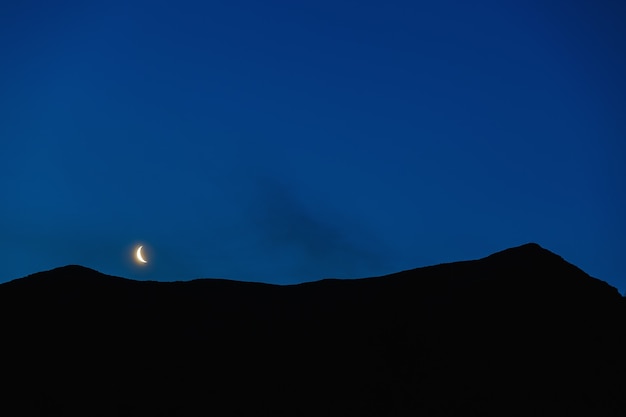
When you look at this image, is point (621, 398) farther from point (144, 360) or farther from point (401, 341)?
point (144, 360)

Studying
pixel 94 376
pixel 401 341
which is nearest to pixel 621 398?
pixel 401 341

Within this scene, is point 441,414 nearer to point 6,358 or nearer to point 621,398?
point 621,398

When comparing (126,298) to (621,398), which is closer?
(621,398)

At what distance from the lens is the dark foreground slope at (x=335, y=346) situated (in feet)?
47.3

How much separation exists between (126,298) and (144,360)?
360cm

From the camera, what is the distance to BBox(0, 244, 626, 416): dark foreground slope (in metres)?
14.4

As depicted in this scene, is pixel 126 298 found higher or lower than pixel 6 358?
higher

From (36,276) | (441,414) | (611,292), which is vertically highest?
(36,276)

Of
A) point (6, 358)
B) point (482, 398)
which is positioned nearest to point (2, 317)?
point (6, 358)

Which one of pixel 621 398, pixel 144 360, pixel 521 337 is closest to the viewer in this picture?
pixel 621 398

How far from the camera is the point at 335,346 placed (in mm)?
16406

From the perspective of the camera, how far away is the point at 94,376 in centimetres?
1567

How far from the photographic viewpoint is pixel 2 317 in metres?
17.9

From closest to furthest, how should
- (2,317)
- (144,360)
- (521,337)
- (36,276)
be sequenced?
(521,337), (144,360), (2,317), (36,276)
